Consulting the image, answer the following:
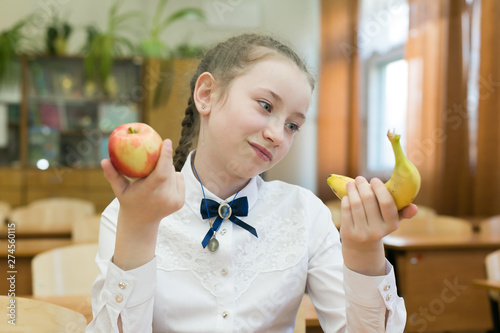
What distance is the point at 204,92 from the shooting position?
114 centimetres

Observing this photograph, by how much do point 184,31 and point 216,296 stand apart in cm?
571

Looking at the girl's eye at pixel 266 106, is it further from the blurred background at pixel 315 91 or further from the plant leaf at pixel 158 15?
the plant leaf at pixel 158 15

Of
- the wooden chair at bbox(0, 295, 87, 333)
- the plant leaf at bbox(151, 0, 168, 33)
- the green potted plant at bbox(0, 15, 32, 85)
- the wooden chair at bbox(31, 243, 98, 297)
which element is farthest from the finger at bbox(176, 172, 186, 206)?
the plant leaf at bbox(151, 0, 168, 33)

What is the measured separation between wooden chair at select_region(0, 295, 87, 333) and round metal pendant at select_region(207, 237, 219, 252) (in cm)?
30

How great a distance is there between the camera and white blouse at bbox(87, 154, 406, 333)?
1070 mm

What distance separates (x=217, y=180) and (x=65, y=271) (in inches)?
39.6

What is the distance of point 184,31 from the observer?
6.41 meters

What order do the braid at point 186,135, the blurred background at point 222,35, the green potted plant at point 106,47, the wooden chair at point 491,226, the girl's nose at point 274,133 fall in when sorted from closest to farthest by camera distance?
the girl's nose at point 274,133, the braid at point 186,135, the wooden chair at point 491,226, the blurred background at point 222,35, the green potted plant at point 106,47

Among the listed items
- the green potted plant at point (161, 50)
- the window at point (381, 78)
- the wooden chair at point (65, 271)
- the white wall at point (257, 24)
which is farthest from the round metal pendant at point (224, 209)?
the white wall at point (257, 24)

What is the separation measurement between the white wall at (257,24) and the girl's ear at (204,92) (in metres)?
5.18

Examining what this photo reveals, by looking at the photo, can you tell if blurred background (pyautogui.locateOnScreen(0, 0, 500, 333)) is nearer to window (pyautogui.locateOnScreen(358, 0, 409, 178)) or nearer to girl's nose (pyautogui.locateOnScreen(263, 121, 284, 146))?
window (pyautogui.locateOnScreen(358, 0, 409, 178))

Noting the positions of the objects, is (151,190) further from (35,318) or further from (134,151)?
(35,318)

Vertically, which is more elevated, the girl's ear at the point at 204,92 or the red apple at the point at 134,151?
the girl's ear at the point at 204,92

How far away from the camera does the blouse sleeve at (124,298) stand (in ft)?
2.89
